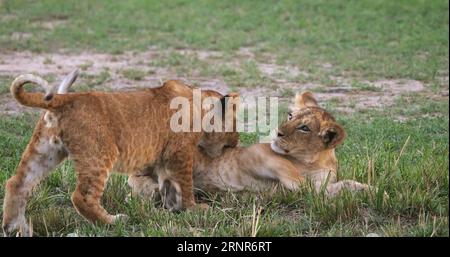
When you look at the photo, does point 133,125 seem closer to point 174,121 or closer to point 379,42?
→ point 174,121

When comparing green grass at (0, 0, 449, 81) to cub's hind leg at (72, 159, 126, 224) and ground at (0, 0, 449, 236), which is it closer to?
ground at (0, 0, 449, 236)

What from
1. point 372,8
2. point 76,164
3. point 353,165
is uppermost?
point 76,164

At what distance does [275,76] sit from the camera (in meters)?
10.9

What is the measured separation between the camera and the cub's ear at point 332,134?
18.5 ft

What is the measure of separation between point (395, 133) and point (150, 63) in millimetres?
4370

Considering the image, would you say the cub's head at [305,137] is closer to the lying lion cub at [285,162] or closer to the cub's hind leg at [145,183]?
the lying lion cub at [285,162]

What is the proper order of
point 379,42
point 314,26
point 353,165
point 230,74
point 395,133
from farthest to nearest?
point 314,26 → point 379,42 → point 230,74 → point 395,133 → point 353,165

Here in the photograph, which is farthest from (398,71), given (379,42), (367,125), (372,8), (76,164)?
(76,164)

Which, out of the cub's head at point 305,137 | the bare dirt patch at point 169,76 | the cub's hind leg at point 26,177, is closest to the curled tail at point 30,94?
the cub's hind leg at point 26,177

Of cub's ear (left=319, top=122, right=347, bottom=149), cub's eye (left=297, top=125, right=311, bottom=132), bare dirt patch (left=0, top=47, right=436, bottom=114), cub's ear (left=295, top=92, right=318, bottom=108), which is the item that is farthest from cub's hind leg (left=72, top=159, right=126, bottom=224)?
bare dirt patch (left=0, top=47, right=436, bottom=114)

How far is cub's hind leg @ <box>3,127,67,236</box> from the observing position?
505 cm

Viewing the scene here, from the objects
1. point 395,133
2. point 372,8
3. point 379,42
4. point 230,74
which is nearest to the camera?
point 395,133

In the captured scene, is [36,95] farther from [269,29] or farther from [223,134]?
[269,29]

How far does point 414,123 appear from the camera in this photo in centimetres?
857
